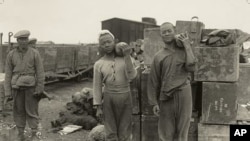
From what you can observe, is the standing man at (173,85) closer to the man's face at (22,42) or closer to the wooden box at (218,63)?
the wooden box at (218,63)

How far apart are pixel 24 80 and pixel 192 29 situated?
10.4 ft

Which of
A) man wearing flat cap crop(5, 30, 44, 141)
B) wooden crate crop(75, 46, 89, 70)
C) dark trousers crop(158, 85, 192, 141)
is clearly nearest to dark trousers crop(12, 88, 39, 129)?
man wearing flat cap crop(5, 30, 44, 141)

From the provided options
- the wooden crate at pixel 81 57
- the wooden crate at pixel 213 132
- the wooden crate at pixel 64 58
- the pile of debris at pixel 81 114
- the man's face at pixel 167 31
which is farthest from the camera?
the wooden crate at pixel 81 57

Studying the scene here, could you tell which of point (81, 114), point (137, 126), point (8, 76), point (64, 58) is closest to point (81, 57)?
point (64, 58)

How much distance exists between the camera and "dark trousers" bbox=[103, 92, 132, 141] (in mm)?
4898

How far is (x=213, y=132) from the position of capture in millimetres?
5945

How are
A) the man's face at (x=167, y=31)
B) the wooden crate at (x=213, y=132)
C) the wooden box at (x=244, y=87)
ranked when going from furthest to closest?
the wooden box at (x=244, y=87), the wooden crate at (x=213, y=132), the man's face at (x=167, y=31)

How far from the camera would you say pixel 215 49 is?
19.0ft

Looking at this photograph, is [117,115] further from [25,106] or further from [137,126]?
[25,106]

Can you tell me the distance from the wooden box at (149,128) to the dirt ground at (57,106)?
198 centimetres

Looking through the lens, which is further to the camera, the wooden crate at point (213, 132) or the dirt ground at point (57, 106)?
the dirt ground at point (57, 106)

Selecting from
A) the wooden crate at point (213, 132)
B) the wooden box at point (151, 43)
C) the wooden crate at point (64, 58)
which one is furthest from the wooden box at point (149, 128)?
the wooden crate at point (64, 58)

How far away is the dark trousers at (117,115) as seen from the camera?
4.90 m

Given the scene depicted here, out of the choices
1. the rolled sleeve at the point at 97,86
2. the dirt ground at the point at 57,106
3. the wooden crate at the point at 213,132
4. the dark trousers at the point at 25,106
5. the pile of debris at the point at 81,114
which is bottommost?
the dirt ground at the point at 57,106
